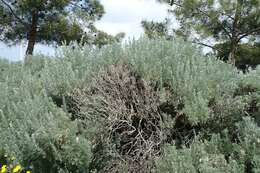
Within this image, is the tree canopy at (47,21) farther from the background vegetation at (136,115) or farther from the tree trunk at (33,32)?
the background vegetation at (136,115)

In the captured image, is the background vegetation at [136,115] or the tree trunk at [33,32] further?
the tree trunk at [33,32]

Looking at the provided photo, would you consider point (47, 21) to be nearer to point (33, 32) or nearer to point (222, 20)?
point (33, 32)

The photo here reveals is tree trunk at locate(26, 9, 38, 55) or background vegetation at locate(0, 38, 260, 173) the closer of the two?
background vegetation at locate(0, 38, 260, 173)

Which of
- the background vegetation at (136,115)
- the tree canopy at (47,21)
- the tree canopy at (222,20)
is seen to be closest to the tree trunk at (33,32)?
the tree canopy at (47,21)

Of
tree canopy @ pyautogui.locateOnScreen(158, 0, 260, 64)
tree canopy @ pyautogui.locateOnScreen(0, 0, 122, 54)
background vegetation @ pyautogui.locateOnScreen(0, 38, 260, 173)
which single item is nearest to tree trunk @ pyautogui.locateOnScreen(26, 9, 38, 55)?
tree canopy @ pyautogui.locateOnScreen(0, 0, 122, 54)

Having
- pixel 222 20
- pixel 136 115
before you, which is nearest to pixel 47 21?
pixel 222 20

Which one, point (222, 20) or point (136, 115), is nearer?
point (136, 115)

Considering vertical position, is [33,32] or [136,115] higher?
[33,32]

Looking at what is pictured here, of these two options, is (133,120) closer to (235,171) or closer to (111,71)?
(111,71)

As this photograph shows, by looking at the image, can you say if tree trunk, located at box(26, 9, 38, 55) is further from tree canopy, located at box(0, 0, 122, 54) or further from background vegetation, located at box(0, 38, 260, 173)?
background vegetation, located at box(0, 38, 260, 173)

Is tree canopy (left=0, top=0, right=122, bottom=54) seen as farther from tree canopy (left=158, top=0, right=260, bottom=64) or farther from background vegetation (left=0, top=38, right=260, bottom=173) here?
background vegetation (left=0, top=38, right=260, bottom=173)

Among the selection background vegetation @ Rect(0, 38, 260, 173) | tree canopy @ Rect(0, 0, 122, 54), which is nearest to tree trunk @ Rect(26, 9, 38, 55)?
tree canopy @ Rect(0, 0, 122, 54)

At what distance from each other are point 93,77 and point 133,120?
562 millimetres

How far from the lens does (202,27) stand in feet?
49.1
